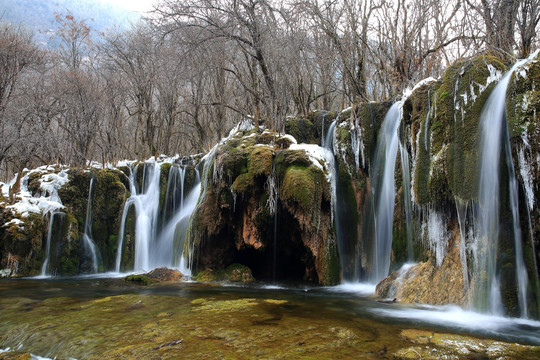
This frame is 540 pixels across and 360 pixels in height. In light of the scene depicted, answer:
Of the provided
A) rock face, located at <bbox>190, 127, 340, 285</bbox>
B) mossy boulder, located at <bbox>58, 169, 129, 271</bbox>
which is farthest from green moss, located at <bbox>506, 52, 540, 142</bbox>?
mossy boulder, located at <bbox>58, 169, 129, 271</bbox>

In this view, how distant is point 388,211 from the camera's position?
9.53m

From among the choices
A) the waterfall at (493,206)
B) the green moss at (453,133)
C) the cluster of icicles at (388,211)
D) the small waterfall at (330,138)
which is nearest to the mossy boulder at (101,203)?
the cluster of icicles at (388,211)

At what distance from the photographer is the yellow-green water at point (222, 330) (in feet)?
13.2

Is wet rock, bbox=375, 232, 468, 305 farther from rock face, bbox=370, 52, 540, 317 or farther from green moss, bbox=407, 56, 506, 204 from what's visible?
green moss, bbox=407, 56, 506, 204

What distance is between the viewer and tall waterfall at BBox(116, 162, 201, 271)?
14164 mm

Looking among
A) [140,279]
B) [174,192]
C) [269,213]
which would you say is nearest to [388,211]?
[269,213]

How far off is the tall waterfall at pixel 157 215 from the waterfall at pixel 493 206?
9.81 metres

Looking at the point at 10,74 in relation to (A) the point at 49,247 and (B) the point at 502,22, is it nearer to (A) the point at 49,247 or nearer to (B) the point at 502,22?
(A) the point at 49,247

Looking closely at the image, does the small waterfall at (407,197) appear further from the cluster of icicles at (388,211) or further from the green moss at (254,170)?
the green moss at (254,170)

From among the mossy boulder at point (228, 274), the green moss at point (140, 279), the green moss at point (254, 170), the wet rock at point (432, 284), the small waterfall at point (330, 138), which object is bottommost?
the green moss at point (140, 279)

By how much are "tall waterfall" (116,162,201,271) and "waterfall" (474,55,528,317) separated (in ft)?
32.2

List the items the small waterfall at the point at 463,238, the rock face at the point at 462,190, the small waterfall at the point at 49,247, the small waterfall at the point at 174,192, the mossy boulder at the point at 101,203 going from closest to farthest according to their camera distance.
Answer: the rock face at the point at 462,190 → the small waterfall at the point at 463,238 → the small waterfall at the point at 49,247 → the mossy boulder at the point at 101,203 → the small waterfall at the point at 174,192

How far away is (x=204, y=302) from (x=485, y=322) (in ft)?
15.3

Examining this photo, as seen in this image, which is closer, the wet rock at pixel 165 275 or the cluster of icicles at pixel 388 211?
the cluster of icicles at pixel 388 211
